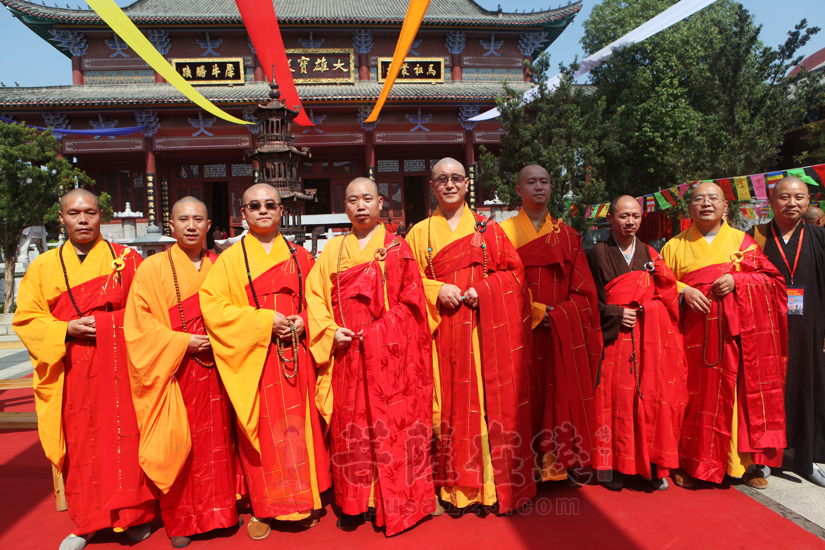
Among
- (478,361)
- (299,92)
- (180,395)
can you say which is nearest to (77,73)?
(299,92)

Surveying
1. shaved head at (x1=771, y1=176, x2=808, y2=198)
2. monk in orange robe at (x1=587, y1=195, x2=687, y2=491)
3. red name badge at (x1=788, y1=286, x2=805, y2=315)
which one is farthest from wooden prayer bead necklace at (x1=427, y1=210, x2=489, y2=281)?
red name badge at (x1=788, y1=286, x2=805, y2=315)

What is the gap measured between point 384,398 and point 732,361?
2.21 meters

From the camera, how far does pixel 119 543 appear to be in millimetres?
2670

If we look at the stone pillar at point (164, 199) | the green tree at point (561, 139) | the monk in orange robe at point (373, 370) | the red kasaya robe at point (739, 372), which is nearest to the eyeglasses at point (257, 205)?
the monk in orange robe at point (373, 370)

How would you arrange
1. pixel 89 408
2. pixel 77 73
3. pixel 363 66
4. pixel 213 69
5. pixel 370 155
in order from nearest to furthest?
pixel 89 408 < pixel 370 155 < pixel 77 73 < pixel 213 69 < pixel 363 66

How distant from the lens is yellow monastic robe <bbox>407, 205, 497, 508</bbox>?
2.76 metres

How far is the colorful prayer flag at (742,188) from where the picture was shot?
6821 mm

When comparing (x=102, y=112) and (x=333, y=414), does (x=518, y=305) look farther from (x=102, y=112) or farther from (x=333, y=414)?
(x=102, y=112)

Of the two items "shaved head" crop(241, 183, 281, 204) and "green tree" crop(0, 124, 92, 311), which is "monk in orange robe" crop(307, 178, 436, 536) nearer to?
"shaved head" crop(241, 183, 281, 204)

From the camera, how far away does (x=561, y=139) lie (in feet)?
31.2

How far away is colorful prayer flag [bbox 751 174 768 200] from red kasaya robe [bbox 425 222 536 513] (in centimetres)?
569

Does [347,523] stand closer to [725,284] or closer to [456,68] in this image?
[725,284]

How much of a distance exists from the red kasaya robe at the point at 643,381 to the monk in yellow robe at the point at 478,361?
2.00 feet

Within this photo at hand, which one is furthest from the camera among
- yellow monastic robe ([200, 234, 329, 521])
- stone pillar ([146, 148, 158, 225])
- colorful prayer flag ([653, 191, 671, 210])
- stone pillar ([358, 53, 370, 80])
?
stone pillar ([358, 53, 370, 80])
